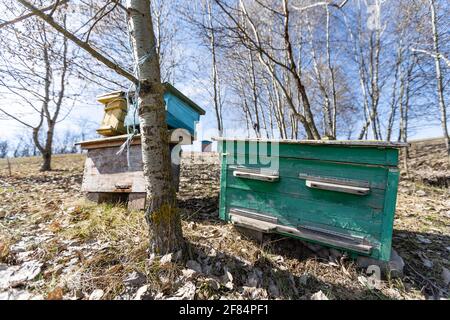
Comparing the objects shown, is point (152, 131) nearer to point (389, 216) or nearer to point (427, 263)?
point (389, 216)

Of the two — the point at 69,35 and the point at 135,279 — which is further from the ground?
the point at 69,35

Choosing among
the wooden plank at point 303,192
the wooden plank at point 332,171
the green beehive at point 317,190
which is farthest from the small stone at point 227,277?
the wooden plank at point 332,171

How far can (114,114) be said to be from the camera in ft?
11.1

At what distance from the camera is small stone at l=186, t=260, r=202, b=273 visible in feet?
5.85

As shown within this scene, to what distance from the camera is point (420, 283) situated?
1.87 meters

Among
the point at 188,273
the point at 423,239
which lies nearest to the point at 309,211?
Answer: the point at 188,273

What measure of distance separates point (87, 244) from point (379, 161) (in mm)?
3052

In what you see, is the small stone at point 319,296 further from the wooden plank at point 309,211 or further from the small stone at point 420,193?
the small stone at point 420,193

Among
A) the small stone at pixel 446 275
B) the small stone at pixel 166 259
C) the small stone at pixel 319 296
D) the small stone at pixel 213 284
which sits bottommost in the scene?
the small stone at pixel 446 275

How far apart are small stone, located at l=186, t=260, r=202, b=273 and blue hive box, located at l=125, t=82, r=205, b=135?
2.02 metres

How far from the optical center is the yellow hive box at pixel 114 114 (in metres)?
3.33

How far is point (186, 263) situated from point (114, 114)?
2.82 m

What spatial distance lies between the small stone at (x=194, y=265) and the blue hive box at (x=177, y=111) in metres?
2.02
